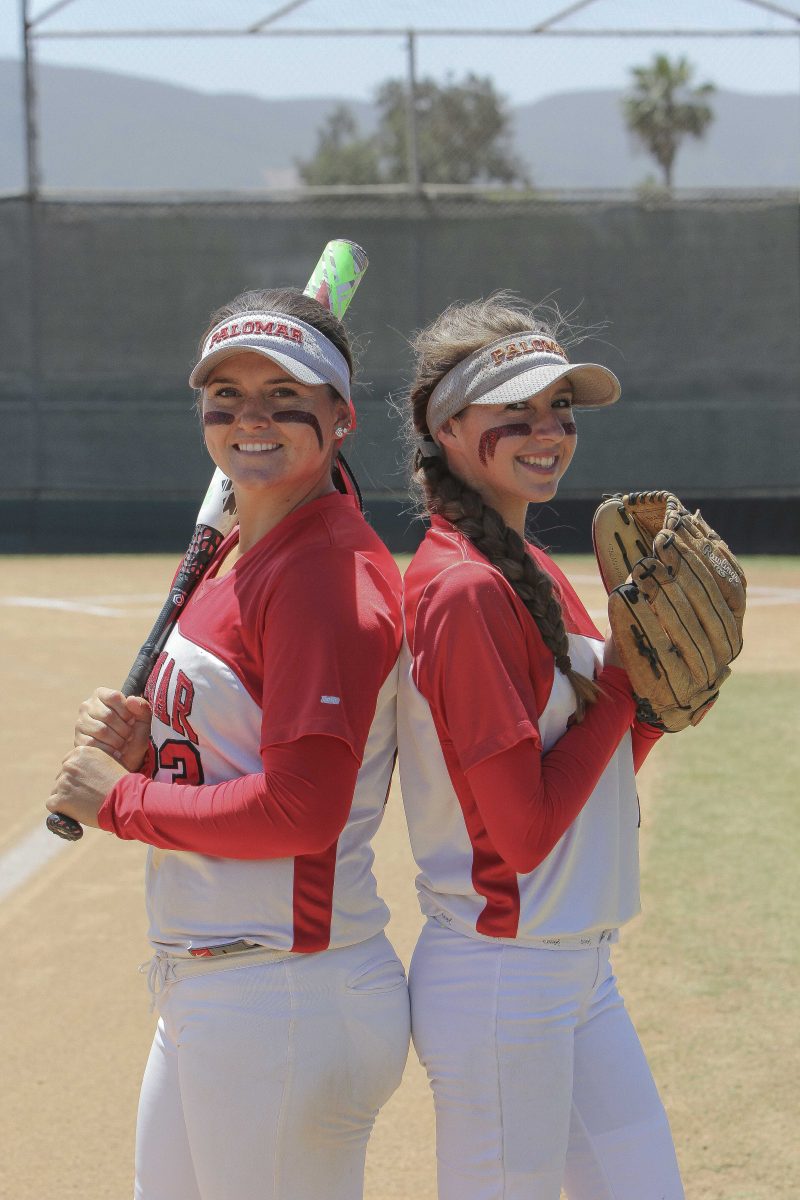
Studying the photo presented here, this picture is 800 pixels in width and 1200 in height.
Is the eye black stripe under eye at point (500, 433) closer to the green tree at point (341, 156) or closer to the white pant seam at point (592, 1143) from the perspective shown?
the white pant seam at point (592, 1143)

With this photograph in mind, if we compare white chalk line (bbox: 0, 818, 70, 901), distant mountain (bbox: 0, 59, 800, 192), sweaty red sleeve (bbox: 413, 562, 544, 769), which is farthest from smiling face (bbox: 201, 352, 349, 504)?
distant mountain (bbox: 0, 59, 800, 192)

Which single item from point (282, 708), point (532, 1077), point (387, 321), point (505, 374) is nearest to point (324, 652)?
point (282, 708)

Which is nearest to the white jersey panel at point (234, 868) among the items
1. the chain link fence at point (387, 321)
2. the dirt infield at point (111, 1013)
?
the dirt infield at point (111, 1013)

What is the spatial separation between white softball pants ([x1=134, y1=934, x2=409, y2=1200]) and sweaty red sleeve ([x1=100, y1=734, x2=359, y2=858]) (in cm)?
19

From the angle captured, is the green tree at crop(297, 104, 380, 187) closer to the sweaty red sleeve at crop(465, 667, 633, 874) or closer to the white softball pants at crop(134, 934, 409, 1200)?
the sweaty red sleeve at crop(465, 667, 633, 874)

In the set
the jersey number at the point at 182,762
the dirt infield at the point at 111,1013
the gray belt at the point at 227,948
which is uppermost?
the jersey number at the point at 182,762

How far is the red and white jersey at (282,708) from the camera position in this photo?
1.92 m

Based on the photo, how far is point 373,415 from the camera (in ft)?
47.5

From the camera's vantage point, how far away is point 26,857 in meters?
5.30

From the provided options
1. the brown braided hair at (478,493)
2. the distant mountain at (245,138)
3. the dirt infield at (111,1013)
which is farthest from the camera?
the distant mountain at (245,138)

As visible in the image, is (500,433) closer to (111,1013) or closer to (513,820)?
(513,820)

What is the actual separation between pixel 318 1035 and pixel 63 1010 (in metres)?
2.27

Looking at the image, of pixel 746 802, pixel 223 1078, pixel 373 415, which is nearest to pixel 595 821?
pixel 223 1078

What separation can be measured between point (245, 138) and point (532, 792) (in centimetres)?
1627
